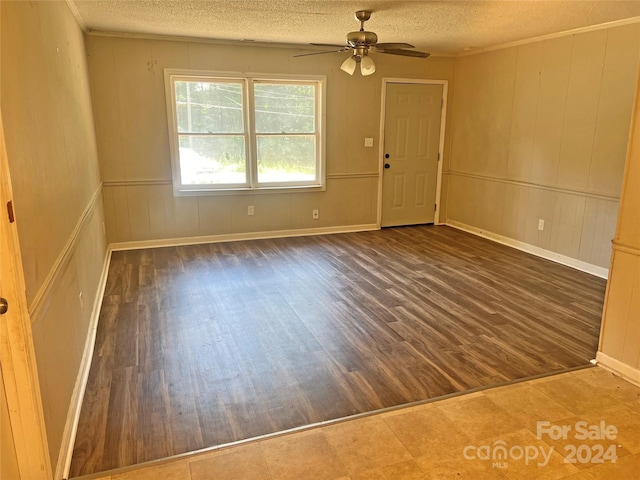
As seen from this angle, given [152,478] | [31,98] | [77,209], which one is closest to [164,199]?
[77,209]

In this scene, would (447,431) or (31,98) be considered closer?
(31,98)

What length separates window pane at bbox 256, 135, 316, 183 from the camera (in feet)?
18.6

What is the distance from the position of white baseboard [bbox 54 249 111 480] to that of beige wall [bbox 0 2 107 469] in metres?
0.05

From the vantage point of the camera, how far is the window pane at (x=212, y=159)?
5.38m

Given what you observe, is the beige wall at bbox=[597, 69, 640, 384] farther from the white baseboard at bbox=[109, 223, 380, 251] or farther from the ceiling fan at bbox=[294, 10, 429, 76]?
the white baseboard at bbox=[109, 223, 380, 251]

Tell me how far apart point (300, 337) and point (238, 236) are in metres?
2.88

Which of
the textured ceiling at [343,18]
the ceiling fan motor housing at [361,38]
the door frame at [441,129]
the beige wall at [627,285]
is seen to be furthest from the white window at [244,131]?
the beige wall at [627,285]

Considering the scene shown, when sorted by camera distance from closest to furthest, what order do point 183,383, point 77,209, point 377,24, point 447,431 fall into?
point 447,431 → point 183,383 → point 77,209 → point 377,24

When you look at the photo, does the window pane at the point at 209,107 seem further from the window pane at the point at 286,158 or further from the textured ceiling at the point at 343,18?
the textured ceiling at the point at 343,18

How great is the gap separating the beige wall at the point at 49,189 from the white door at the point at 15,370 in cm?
12

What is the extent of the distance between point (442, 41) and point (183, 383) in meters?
4.54

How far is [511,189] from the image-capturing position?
217 inches

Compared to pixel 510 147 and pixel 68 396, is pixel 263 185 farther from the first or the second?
pixel 68 396

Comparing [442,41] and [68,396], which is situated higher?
[442,41]
